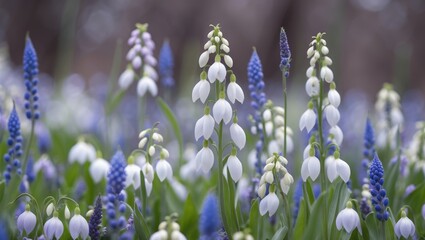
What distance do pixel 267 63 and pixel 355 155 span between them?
31.4 feet

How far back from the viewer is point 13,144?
139 inches

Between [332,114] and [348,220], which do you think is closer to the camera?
[348,220]

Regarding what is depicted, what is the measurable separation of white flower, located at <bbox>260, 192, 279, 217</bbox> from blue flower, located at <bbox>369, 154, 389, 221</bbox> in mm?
486

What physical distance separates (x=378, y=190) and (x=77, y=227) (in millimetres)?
1503

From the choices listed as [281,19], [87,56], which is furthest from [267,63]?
[87,56]

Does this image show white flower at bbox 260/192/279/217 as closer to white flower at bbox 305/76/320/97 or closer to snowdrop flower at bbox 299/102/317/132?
snowdrop flower at bbox 299/102/317/132

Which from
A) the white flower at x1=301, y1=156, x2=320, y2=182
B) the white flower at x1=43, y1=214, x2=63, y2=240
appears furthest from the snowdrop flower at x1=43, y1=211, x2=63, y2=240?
the white flower at x1=301, y1=156, x2=320, y2=182

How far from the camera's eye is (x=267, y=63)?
1489cm

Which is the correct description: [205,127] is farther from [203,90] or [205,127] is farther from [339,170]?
[339,170]

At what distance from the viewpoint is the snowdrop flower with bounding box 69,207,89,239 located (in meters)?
2.92

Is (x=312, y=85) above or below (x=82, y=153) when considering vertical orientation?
below

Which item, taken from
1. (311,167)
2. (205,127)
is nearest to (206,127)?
(205,127)

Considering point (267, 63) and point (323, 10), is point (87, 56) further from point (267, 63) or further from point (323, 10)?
point (323, 10)

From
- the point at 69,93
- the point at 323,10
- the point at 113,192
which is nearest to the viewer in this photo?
the point at 113,192
